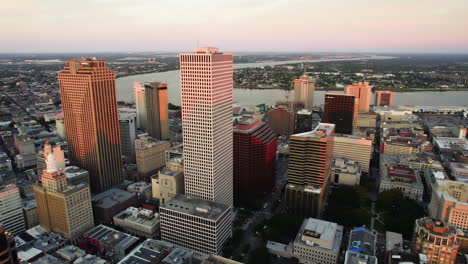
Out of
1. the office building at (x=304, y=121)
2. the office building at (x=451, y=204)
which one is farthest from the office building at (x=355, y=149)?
the office building at (x=304, y=121)

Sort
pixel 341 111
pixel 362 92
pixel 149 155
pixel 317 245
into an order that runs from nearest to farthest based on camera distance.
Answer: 1. pixel 317 245
2. pixel 149 155
3. pixel 341 111
4. pixel 362 92

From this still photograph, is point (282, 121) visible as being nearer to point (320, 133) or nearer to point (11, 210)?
point (320, 133)

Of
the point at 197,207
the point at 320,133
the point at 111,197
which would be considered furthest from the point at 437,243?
the point at 111,197

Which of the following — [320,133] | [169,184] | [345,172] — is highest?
[320,133]

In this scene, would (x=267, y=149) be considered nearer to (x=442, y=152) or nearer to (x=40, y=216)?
(x=40, y=216)

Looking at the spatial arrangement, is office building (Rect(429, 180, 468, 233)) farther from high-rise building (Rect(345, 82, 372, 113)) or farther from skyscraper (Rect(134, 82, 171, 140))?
high-rise building (Rect(345, 82, 372, 113))

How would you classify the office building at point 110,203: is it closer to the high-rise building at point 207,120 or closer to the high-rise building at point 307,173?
the high-rise building at point 207,120

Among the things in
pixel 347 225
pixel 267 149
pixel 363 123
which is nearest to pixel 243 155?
pixel 267 149
